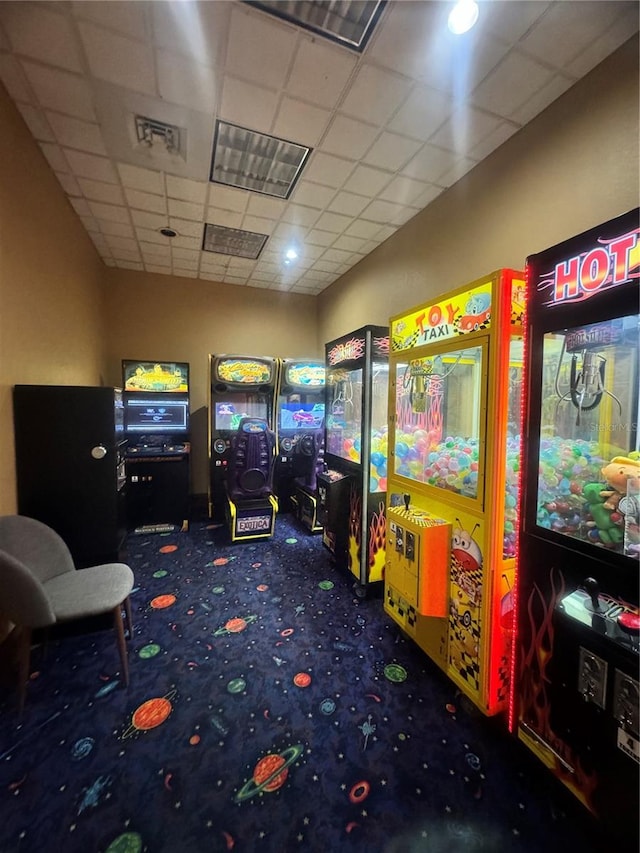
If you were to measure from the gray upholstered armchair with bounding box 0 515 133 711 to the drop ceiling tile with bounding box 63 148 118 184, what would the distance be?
96.3 inches

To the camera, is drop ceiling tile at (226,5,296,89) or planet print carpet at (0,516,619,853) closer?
planet print carpet at (0,516,619,853)

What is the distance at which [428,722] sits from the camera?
160 centimetres

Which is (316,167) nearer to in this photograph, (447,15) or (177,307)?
(447,15)

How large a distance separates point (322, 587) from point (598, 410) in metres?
2.25

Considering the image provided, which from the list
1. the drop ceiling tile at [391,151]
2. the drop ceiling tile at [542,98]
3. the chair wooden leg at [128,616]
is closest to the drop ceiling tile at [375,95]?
the drop ceiling tile at [391,151]

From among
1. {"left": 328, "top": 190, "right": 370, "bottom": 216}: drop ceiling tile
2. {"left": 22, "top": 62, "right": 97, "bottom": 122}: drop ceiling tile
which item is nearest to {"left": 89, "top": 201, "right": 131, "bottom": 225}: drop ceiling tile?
{"left": 22, "top": 62, "right": 97, "bottom": 122}: drop ceiling tile

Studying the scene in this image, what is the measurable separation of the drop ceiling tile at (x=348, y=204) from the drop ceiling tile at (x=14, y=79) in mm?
1982

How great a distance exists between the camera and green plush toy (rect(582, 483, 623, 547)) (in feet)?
3.84

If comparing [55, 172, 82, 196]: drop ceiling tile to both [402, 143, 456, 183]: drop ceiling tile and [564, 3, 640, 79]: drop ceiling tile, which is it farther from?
[564, 3, 640, 79]: drop ceiling tile

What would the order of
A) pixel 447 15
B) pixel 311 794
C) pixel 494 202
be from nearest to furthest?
pixel 311 794 < pixel 447 15 < pixel 494 202

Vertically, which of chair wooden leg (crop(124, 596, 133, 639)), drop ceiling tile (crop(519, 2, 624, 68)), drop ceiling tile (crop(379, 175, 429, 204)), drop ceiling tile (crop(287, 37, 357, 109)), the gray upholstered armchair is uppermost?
drop ceiling tile (crop(379, 175, 429, 204))

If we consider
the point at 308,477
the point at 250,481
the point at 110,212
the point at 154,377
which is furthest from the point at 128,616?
the point at 110,212

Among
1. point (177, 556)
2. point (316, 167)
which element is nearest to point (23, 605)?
point (177, 556)

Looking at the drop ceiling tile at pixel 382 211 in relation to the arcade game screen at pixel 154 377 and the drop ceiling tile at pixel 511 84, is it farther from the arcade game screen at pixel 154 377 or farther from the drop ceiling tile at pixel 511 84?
the arcade game screen at pixel 154 377
